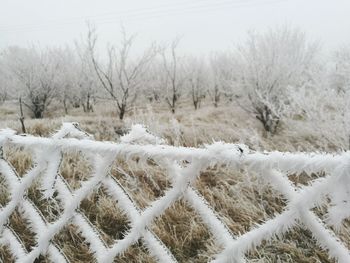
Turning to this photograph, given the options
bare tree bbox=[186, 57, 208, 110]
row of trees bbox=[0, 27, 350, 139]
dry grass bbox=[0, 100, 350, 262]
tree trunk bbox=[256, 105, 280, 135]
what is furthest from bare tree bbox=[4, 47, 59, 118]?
dry grass bbox=[0, 100, 350, 262]

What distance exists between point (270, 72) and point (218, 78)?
1285 centimetres

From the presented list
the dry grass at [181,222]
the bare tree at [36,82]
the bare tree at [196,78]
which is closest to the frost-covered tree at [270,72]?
the dry grass at [181,222]

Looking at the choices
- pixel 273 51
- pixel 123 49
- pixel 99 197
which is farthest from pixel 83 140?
pixel 123 49

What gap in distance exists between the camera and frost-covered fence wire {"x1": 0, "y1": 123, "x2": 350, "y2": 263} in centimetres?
68

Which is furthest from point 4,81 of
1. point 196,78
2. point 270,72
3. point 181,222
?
point 181,222

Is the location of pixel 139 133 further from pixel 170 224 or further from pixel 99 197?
pixel 99 197

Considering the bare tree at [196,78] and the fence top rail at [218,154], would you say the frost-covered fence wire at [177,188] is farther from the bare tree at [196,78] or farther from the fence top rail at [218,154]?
the bare tree at [196,78]

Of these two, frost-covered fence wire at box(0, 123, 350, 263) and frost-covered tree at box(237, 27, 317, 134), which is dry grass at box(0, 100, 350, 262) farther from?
frost-covered tree at box(237, 27, 317, 134)

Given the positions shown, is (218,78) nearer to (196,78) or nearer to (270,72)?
(196,78)

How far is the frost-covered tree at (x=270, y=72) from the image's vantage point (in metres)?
10.0

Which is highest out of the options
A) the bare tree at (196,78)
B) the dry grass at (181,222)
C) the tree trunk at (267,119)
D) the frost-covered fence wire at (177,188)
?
the frost-covered fence wire at (177,188)

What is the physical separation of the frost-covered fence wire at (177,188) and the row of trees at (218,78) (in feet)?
15.6

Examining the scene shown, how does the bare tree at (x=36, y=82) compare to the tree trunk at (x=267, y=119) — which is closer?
the tree trunk at (x=267, y=119)

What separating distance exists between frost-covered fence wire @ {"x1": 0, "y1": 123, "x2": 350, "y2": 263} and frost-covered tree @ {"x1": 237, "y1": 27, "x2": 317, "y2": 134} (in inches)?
346
